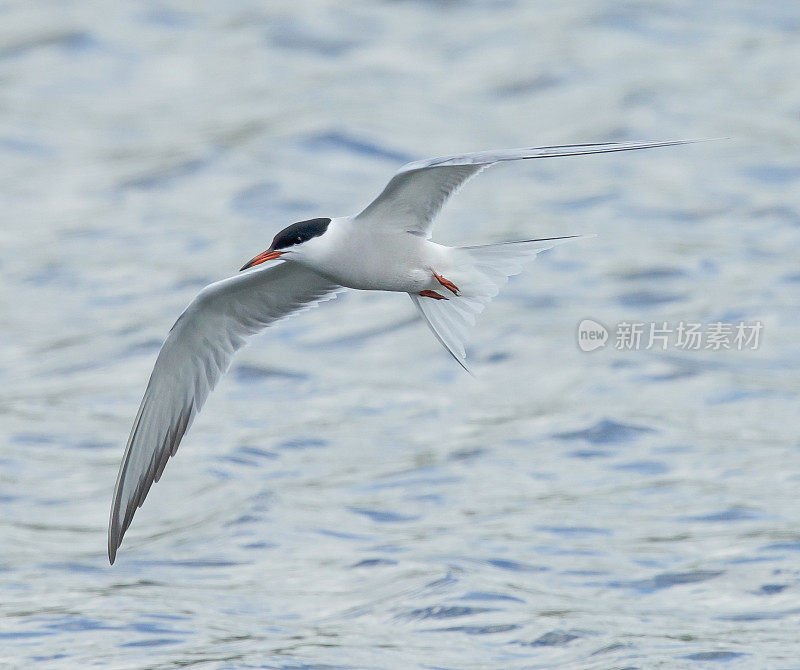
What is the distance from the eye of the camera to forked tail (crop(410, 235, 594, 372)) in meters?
7.39

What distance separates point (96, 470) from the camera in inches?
524

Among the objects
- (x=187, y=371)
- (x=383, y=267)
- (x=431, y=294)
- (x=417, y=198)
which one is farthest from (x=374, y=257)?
(x=187, y=371)

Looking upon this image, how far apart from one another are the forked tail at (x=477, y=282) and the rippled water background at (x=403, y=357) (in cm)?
297

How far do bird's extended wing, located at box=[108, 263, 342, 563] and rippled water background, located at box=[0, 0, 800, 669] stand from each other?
5.64 feet

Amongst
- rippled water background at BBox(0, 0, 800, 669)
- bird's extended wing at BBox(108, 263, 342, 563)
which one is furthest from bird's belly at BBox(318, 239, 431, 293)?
rippled water background at BBox(0, 0, 800, 669)

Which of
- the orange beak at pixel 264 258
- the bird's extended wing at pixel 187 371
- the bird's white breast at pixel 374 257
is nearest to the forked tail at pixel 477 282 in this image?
the bird's white breast at pixel 374 257

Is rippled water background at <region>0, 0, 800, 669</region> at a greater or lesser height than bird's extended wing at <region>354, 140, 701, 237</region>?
lesser

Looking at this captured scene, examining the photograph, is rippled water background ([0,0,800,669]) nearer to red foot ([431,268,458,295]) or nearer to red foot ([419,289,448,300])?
red foot ([419,289,448,300])

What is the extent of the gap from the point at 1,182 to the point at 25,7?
17.4 feet

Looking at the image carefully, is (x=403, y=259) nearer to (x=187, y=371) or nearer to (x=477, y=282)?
(x=477, y=282)

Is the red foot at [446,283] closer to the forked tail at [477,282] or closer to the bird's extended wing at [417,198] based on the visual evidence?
the forked tail at [477,282]

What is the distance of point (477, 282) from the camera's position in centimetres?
743

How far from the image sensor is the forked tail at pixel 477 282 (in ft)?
24.3

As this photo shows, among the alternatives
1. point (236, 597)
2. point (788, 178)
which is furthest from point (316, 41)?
point (236, 597)
